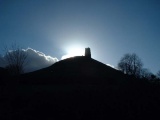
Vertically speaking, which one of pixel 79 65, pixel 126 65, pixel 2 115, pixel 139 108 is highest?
pixel 126 65

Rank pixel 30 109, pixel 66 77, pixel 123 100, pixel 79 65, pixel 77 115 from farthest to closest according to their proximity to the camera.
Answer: pixel 79 65 < pixel 66 77 < pixel 30 109 < pixel 123 100 < pixel 77 115

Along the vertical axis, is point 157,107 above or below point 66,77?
below

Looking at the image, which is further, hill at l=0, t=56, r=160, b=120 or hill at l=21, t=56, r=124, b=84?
hill at l=21, t=56, r=124, b=84

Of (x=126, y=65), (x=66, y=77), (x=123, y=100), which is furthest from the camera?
(x=126, y=65)

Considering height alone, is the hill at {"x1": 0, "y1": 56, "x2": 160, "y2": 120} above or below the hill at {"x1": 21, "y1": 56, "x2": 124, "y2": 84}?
below

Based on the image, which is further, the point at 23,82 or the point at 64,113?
the point at 23,82

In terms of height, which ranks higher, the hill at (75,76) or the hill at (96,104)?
the hill at (75,76)

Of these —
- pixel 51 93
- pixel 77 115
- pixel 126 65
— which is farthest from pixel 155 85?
pixel 126 65

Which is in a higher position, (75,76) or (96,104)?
(75,76)

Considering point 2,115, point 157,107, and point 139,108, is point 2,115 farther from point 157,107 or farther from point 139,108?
point 157,107

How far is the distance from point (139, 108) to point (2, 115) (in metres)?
5.96

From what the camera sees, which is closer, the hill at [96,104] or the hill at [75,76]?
the hill at [96,104]

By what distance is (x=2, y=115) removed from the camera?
7.92m

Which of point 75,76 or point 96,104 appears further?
point 75,76
